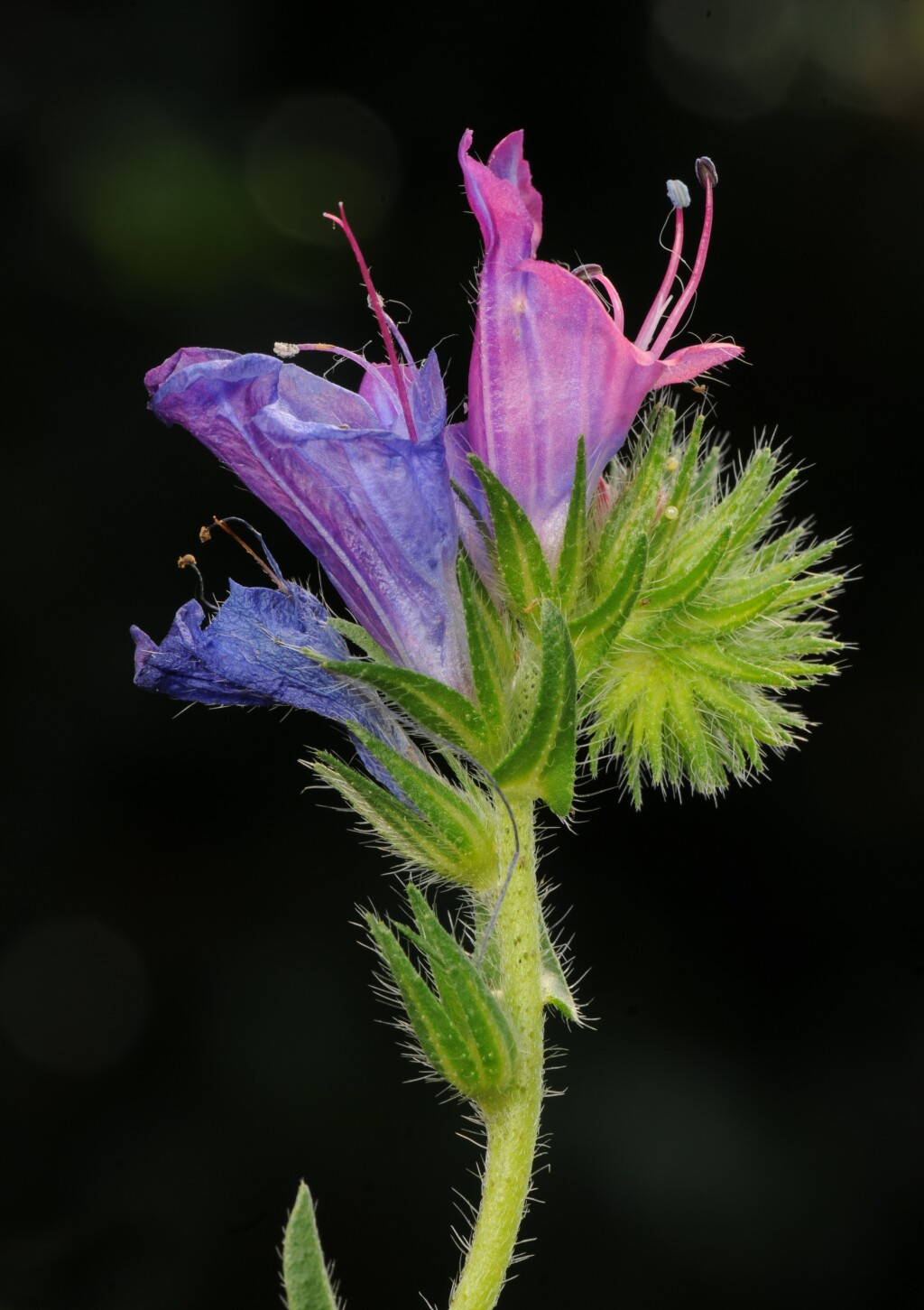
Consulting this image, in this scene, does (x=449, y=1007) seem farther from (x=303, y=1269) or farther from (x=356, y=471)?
(x=356, y=471)

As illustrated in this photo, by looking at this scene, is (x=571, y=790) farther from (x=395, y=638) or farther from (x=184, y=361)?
(x=184, y=361)

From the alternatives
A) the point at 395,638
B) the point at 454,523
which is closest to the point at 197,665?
the point at 395,638

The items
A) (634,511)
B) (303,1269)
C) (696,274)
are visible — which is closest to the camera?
(303,1269)

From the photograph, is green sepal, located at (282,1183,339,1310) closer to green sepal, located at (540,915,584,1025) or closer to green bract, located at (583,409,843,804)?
green sepal, located at (540,915,584,1025)

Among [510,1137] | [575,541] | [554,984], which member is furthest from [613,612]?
[510,1137]

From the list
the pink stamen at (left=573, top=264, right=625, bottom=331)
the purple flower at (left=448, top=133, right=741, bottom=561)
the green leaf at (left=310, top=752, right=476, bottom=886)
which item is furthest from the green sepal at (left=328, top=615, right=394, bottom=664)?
the pink stamen at (left=573, top=264, right=625, bottom=331)
